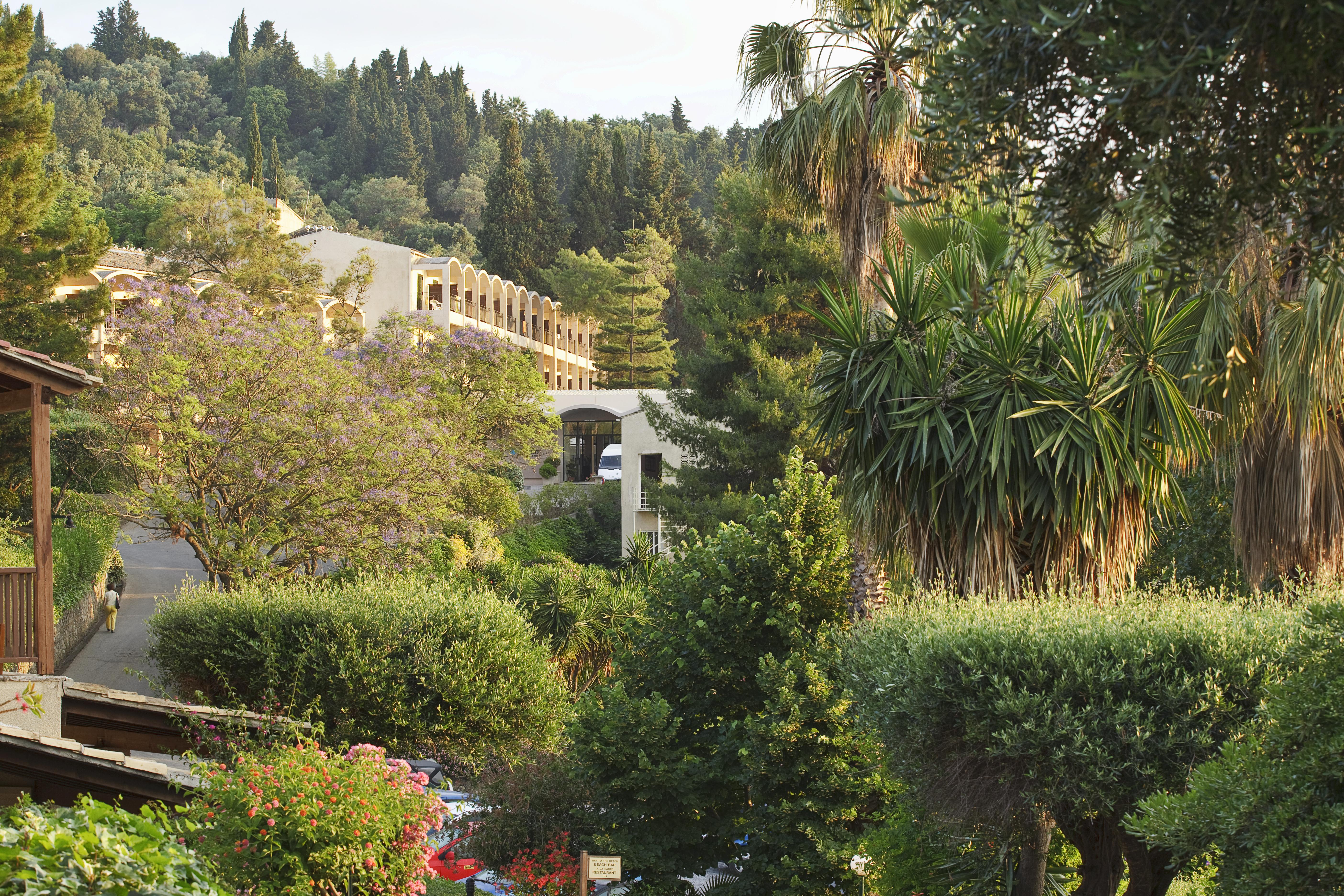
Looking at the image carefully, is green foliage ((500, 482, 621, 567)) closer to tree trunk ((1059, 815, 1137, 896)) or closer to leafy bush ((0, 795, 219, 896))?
tree trunk ((1059, 815, 1137, 896))

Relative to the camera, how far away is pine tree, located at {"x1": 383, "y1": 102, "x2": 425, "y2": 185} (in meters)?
105

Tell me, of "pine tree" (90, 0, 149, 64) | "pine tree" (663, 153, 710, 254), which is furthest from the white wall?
"pine tree" (90, 0, 149, 64)

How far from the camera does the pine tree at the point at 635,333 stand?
58125 mm

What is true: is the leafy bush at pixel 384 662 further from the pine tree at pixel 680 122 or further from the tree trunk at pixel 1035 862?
the pine tree at pixel 680 122

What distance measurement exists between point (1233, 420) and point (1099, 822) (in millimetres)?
4157

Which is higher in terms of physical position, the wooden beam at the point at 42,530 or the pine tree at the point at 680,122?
the pine tree at the point at 680,122

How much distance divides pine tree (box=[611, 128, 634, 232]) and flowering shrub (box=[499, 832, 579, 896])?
57957 millimetres

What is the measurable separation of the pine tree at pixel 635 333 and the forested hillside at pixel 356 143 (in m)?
9.34

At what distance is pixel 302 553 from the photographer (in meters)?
23.2

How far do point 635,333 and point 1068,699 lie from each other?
51169 mm

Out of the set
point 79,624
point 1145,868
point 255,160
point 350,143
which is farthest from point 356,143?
point 1145,868

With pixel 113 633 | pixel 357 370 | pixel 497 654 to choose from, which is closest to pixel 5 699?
pixel 497 654

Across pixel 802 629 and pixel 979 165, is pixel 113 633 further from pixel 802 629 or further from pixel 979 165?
pixel 979 165

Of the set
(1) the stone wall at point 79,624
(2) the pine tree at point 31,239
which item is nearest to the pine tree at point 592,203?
(2) the pine tree at point 31,239
